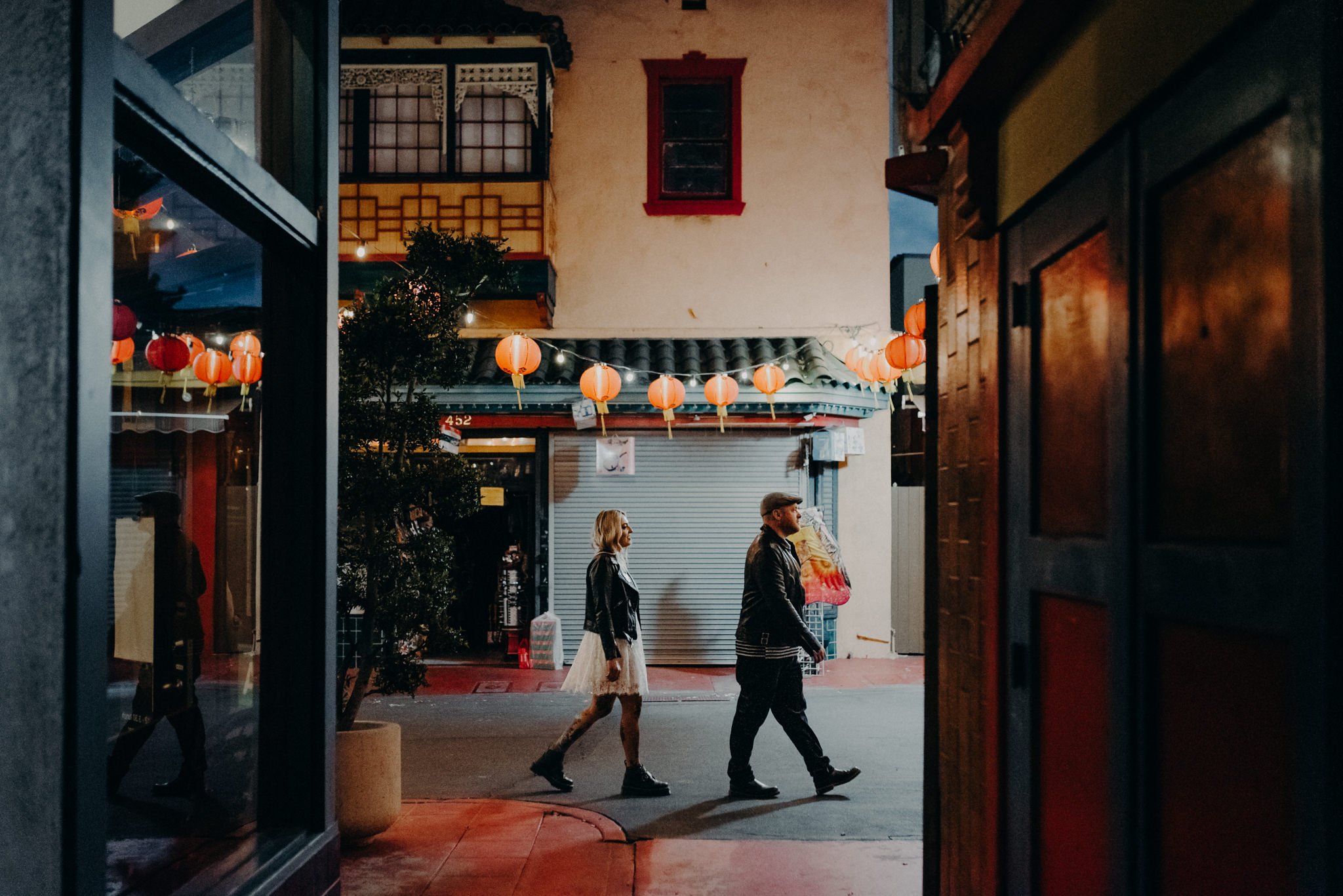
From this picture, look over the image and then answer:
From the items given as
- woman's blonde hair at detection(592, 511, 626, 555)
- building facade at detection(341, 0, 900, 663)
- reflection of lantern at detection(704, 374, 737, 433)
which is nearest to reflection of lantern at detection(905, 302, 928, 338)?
reflection of lantern at detection(704, 374, 737, 433)

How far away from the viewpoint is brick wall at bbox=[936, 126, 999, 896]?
3.76 meters

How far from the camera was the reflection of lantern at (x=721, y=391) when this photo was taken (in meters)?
12.3

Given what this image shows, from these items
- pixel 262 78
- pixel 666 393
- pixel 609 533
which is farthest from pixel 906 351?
pixel 262 78

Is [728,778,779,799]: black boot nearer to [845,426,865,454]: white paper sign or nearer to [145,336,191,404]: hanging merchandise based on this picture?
[145,336,191,404]: hanging merchandise

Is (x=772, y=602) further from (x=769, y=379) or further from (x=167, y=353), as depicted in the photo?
(x=167, y=353)

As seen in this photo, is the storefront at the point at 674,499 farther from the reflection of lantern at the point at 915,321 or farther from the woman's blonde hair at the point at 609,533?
the woman's blonde hair at the point at 609,533

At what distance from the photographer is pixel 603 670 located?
756 cm

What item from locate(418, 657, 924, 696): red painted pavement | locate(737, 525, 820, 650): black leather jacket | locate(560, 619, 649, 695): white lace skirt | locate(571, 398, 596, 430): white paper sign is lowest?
locate(418, 657, 924, 696): red painted pavement

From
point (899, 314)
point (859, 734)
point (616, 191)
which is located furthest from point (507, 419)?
point (899, 314)

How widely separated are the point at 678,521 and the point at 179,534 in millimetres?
8143

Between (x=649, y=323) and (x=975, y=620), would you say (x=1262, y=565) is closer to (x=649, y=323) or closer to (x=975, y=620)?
(x=975, y=620)

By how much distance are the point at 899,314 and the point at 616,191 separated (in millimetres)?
8369

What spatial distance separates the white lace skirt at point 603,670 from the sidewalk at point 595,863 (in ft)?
3.12

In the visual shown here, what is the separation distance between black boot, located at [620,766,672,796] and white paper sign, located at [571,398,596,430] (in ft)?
20.1
